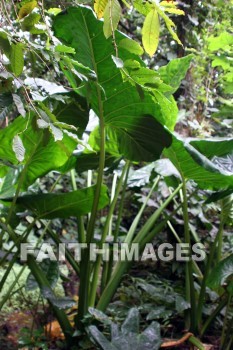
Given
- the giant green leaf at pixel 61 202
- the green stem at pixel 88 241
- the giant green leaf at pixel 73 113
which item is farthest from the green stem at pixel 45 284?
the giant green leaf at pixel 73 113

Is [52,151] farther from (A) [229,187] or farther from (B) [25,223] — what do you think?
(B) [25,223]

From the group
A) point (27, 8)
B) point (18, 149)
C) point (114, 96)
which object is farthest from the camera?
point (114, 96)

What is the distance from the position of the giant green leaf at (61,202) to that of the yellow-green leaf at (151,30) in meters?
0.82

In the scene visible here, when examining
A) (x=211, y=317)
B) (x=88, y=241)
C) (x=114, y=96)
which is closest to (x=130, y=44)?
(x=114, y=96)

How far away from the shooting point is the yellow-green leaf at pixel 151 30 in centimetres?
69

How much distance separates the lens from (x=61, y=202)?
1490 mm

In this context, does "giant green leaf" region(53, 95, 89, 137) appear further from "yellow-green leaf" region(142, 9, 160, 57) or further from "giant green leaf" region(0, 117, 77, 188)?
"yellow-green leaf" region(142, 9, 160, 57)

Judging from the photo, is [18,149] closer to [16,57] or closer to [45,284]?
[16,57]

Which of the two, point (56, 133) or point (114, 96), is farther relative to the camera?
point (114, 96)

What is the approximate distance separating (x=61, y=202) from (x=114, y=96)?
18.4 inches

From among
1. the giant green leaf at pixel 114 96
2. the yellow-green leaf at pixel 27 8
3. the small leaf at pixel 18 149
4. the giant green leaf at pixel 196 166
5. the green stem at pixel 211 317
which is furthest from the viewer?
the green stem at pixel 211 317

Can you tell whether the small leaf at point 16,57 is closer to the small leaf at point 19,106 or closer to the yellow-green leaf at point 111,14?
the small leaf at point 19,106

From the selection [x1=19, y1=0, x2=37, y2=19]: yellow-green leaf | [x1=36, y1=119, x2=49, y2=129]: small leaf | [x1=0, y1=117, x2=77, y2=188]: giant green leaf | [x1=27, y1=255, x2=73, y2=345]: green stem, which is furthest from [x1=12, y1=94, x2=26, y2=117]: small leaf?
[x1=27, y1=255, x2=73, y2=345]: green stem

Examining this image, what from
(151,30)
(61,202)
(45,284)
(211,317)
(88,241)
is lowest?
(211,317)
